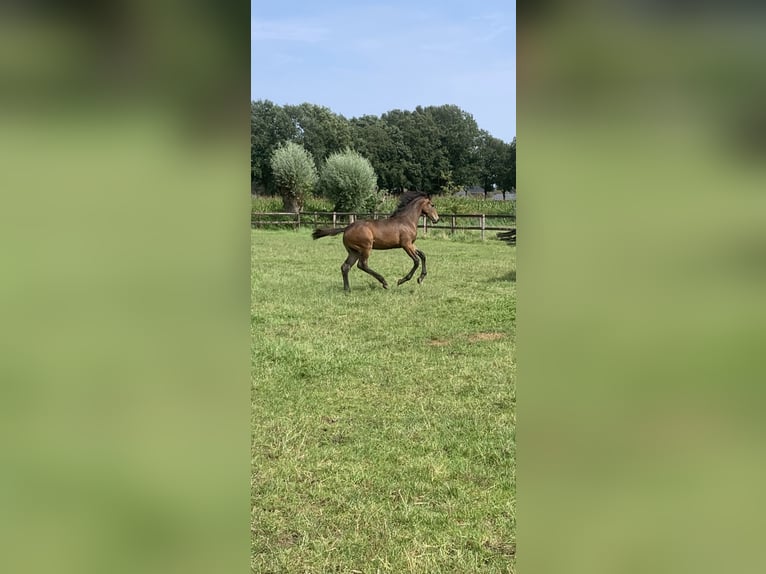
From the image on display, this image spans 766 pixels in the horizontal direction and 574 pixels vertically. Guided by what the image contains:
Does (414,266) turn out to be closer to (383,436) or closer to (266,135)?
(383,436)

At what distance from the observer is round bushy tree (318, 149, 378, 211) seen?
3231 centimetres

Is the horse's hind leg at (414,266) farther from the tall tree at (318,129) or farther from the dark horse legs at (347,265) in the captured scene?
the tall tree at (318,129)

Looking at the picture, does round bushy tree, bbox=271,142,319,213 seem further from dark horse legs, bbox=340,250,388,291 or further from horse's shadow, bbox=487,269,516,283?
dark horse legs, bbox=340,250,388,291

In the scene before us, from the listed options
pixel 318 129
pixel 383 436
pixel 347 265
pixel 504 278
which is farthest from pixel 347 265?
pixel 318 129

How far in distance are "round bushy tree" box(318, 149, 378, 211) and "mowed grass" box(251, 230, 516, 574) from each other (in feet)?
83.3

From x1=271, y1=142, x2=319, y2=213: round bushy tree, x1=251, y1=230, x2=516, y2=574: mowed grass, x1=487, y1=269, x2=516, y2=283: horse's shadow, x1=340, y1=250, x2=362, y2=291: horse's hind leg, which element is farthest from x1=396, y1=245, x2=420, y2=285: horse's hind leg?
x1=271, y1=142, x2=319, y2=213: round bushy tree

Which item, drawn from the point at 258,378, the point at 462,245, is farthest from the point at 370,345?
the point at 462,245

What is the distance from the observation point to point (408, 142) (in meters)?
53.8

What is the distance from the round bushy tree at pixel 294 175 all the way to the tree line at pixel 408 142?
14.7 metres

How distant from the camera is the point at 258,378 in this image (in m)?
4.50

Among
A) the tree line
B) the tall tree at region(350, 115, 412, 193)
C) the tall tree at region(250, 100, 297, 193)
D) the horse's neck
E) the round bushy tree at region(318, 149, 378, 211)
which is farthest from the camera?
the tall tree at region(350, 115, 412, 193)

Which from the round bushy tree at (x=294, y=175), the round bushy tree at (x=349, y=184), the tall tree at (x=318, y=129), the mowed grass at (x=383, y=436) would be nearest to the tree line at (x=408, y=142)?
the tall tree at (x=318, y=129)

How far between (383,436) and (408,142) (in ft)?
171
